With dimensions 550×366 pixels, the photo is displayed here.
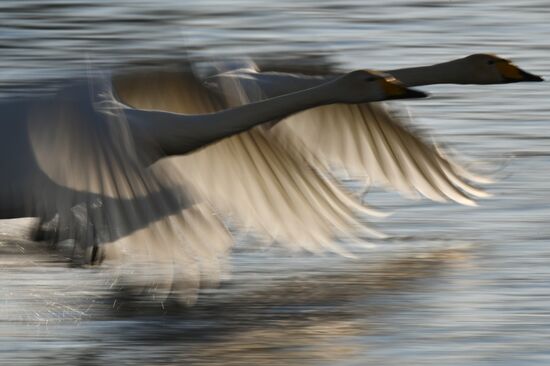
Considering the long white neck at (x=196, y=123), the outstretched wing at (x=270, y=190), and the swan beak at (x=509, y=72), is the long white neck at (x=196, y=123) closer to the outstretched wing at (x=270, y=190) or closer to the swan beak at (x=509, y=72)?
the outstretched wing at (x=270, y=190)

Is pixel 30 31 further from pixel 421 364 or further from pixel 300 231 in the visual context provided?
pixel 421 364

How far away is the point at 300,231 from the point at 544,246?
0.88 m

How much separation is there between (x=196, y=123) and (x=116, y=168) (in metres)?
0.45

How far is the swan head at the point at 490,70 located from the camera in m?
7.02

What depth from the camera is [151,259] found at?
5984mm

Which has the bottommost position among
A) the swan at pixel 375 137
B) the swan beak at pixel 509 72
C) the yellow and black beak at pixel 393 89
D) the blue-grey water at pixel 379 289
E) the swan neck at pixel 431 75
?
the blue-grey water at pixel 379 289

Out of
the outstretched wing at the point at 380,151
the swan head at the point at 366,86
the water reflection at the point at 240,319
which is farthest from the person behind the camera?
the outstretched wing at the point at 380,151

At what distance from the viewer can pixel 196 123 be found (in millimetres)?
6426

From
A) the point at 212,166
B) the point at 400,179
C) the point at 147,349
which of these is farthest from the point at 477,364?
the point at 400,179

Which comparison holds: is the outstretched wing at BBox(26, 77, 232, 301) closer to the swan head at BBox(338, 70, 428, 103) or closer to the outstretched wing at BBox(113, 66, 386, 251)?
the outstretched wing at BBox(113, 66, 386, 251)

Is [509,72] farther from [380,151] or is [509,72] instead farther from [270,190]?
[270,190]

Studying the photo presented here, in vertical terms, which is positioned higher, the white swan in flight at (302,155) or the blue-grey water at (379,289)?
the white swan in flight at (302,155)

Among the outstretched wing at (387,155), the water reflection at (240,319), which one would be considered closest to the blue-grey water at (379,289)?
the water reflection at (240,319)

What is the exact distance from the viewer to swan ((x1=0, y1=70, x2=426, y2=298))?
19.5 feet
